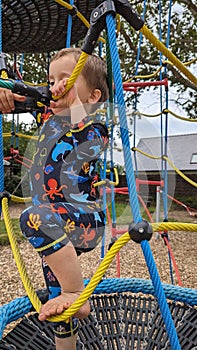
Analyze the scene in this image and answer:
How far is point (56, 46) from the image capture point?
5.59 feet

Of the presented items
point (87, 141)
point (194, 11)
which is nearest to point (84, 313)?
point (87, 141)

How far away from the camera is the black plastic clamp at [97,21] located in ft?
1.54

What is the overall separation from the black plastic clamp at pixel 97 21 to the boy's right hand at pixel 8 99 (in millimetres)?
120

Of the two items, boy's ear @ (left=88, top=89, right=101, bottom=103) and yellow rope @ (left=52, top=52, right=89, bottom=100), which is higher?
yellow rope @ (left=52, top=52, right=89, bottom=100)

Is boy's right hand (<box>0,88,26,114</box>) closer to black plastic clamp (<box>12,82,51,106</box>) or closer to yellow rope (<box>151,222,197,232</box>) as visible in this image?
black plastic clamp (<box>12,82,51,106</box>)

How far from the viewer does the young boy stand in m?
0.57

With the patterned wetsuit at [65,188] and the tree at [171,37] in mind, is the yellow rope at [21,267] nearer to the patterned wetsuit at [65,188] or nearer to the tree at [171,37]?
the patterned wetsuit at [65,188]

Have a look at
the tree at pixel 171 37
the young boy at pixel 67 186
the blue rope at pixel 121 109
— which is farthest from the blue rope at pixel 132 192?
the tree at pixel 171 37

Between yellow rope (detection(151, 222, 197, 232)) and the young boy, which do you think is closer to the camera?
yellow rope (detection(151, 222, 197, 232))

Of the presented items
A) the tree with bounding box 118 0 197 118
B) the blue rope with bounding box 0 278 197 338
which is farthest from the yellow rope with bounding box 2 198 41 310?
the tree with bounding box 118 0 197 118

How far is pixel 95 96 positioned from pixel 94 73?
0.12 feet

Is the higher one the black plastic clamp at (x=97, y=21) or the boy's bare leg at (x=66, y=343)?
the black plastic clamp at (x=97, y=21)

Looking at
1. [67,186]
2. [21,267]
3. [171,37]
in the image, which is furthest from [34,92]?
[171,37]

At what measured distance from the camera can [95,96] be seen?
0.66m
